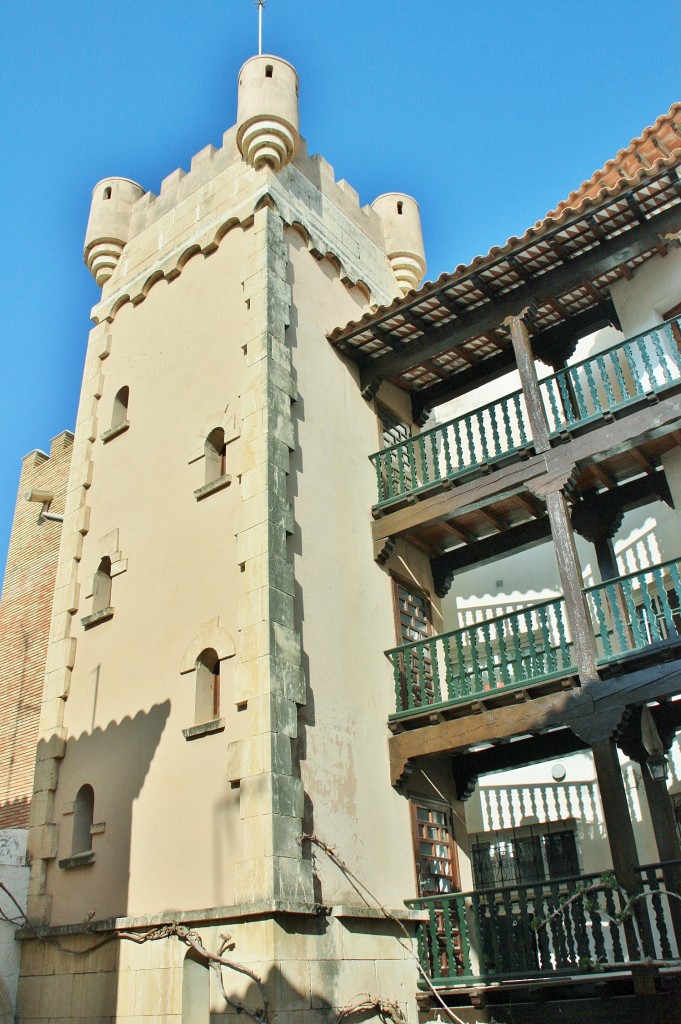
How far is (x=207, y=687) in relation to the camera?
11.2 metres

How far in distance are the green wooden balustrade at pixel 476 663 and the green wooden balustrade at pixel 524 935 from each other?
90.0 inches

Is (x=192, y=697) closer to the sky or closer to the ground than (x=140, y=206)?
closer to the ground

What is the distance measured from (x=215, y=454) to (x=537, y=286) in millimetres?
5006

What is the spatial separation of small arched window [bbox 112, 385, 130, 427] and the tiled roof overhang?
359 centimetres

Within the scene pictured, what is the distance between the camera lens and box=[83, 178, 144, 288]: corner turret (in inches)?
655

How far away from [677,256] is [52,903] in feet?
38.6

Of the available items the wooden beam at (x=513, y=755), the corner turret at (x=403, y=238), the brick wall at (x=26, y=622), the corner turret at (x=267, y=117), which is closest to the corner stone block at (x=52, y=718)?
the brick wall at (x=26, y=622)

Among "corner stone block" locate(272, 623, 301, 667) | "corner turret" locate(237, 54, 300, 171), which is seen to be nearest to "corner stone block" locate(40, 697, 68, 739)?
"corner stone block" locate(272, 623, 301, 667)

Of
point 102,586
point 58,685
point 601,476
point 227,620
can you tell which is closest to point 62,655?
point 58,685

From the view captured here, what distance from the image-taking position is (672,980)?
917cm

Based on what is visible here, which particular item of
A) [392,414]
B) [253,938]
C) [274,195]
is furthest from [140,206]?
[253,938]

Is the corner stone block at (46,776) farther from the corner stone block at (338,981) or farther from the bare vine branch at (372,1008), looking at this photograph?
the bare vine branch at (372,1008)

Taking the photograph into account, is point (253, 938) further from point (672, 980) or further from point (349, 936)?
point (672, 980)

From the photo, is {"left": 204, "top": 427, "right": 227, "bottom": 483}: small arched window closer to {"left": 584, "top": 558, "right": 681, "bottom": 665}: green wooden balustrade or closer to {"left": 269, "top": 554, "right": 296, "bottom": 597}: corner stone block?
{"left": 269, "top": 554, "right": 296, "bottom": 597}: corner stone block
